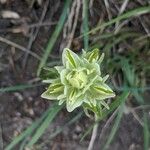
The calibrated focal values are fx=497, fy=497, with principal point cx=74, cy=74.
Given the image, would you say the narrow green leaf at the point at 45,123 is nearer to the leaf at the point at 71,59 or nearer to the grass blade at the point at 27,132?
the grass blade at the point at 27,132

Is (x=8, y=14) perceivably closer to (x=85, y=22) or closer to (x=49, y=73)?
(x=85, y=22)

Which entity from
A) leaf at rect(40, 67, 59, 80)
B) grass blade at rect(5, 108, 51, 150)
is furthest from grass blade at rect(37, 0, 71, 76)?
leaf at rect(40, 67, 59, 80)

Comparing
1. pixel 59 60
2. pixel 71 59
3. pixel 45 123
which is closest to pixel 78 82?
pixel 71 59

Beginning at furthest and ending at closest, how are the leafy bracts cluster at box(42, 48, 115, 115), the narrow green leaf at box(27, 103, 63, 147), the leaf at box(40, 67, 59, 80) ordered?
the narrow green leaf at box(27, 103, 63, 147)
the leaf at box(40, 67, 59, 80)
the leafy bracts cluster at box(42, 48, 115, 115)

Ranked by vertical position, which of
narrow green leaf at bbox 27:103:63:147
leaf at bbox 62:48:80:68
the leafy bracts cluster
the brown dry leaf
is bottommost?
narrow green leaf at bbox 27:103:63:147

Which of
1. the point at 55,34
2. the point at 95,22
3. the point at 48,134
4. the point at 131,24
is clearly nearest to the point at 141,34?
the point at 131,24

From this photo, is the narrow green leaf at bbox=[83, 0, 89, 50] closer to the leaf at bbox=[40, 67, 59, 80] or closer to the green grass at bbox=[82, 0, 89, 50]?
the green grass at bbox=[82, 0, 89, 50]
